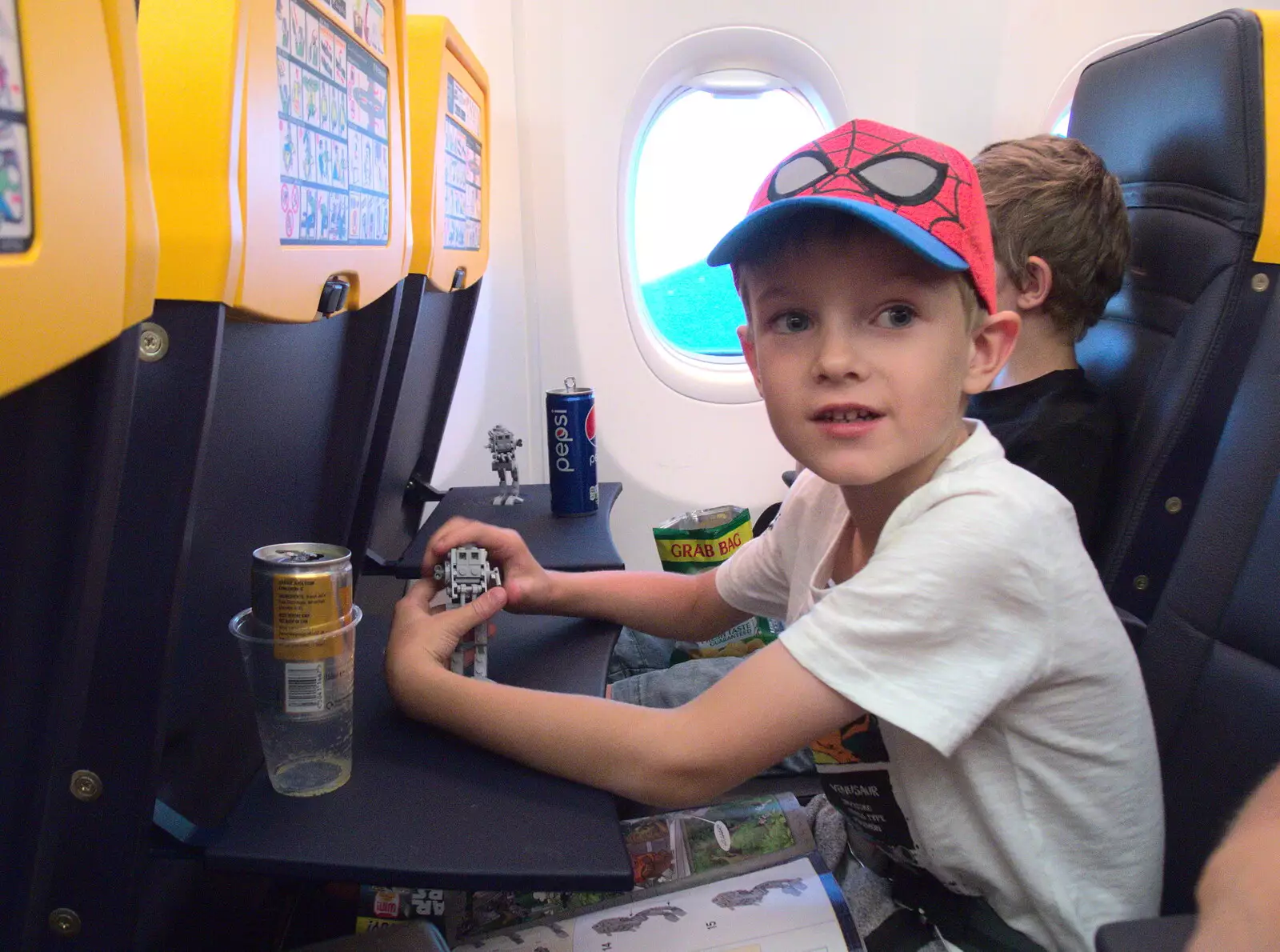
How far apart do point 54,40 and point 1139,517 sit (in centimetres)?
125

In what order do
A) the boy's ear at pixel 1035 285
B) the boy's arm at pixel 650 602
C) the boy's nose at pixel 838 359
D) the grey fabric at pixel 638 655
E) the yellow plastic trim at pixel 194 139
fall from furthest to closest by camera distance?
the grey fabric at pixel 638 655 → the boy's ear at pixel 1035 285 → the boy's arm at pixel 650 602 → the boy's nose at pixel 838 359 → the yellow plastic trim at pixel 194 139

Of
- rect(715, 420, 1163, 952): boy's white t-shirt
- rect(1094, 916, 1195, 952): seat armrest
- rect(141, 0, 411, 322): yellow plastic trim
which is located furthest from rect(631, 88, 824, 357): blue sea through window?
rect(1094, 916, 1195, 952): seat armrest

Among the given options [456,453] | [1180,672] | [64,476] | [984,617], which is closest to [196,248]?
[64,476]

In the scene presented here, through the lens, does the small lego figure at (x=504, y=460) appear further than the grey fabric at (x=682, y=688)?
Yes

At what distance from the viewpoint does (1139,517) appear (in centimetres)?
125

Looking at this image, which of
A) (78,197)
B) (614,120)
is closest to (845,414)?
(78,197)

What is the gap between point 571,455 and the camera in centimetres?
172

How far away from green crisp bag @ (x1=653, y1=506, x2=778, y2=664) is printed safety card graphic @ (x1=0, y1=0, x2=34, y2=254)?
158 centimetres

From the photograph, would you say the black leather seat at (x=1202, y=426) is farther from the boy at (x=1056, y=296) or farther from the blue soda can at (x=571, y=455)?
the blue soda can at (x=571, y=455)

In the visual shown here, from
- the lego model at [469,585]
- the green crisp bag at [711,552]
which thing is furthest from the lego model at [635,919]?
the green crisp bag at [711,552]

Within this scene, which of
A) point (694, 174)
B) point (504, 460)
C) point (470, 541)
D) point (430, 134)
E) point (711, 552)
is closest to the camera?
point (470, 541)

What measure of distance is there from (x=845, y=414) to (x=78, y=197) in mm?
625

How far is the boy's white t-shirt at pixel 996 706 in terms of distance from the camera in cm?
79

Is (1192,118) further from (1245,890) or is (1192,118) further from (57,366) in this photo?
(57,366)
